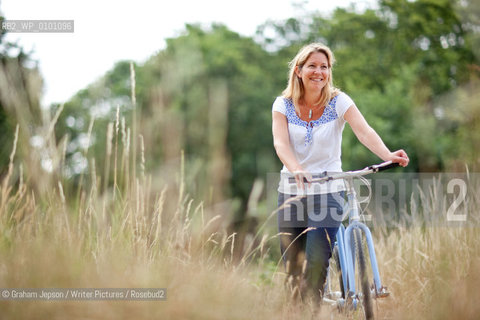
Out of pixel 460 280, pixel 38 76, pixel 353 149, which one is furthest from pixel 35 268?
pixel 353 149

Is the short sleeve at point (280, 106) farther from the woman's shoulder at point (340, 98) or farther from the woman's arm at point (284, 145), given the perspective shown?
the woman's shoulder at point (340, 98)

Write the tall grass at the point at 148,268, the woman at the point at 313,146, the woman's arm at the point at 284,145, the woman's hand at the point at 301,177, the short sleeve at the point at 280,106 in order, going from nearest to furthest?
the tall grass at the point at 148,268, the woman's hand at the point at 301,177, the woman's arm at the point at 284,145, the woman at the point at 313,146, the short sleeve at the point at 280,106

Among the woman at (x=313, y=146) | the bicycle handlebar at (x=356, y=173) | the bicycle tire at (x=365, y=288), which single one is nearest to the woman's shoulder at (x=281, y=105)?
the woman at (x=313, y=146)

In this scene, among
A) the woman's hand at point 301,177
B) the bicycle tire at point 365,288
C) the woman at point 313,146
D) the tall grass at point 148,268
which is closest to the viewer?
the tall grass at point 148,268

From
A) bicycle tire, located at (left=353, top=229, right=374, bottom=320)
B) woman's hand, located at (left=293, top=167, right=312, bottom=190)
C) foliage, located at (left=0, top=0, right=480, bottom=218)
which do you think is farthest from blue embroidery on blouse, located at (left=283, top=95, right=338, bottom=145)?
foliage, located at (left=0, top=0, right=480, bottom=218)

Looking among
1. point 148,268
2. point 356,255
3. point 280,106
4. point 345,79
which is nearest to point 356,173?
point 356,255

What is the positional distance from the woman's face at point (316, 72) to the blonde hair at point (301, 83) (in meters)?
0.03

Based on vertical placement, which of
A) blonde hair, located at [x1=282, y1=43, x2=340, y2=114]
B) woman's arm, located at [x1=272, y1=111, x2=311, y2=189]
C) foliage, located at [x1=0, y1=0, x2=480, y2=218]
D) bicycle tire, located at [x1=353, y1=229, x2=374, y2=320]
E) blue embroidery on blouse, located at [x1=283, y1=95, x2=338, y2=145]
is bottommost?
bicycle tire, located at [x1=353, y1=229, x2=374, y2=320]

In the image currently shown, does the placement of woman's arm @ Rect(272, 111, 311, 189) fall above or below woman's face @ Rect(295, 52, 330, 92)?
below

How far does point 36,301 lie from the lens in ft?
6.79

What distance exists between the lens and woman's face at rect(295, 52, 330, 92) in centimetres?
312

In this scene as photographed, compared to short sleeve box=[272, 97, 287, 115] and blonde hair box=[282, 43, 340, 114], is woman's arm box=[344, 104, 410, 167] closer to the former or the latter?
blonde hair box=[282, 43, 340, 114]

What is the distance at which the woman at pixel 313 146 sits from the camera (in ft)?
10.0

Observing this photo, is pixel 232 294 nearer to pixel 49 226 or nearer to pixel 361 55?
pixel 49 226
